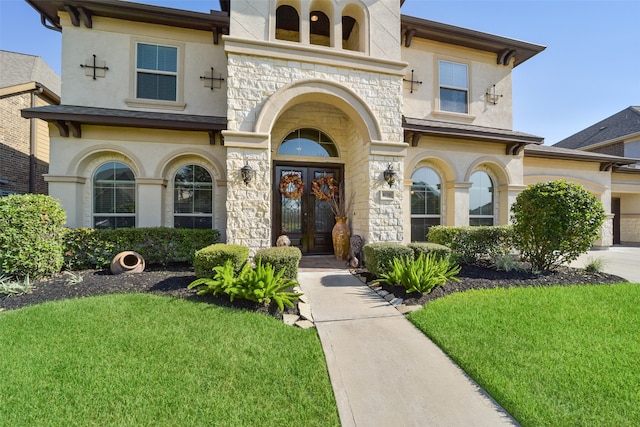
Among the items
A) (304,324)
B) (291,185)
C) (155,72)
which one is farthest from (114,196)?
(304,324)

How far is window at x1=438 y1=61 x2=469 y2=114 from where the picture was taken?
8617 mm

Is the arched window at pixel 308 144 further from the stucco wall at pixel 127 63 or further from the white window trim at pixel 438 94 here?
the white window trim at pixel 438 94

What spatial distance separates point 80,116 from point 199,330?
21.2 ft

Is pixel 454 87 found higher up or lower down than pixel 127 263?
higher up

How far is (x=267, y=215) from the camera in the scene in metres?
5.82

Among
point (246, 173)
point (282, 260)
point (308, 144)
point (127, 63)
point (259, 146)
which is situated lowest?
point (282, 260)

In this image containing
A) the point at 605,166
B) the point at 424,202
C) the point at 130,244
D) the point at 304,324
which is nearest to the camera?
the point at 304,324

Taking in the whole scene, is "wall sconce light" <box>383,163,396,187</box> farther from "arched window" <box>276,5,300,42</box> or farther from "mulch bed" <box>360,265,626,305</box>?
"arched window" <box>276,5,300,42</box>

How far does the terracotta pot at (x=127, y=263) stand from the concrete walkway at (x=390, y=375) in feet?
13.6

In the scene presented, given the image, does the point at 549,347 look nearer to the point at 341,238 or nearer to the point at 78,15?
the point at 341,238

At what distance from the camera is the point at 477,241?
22.0 feet

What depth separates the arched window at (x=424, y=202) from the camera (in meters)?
8.30

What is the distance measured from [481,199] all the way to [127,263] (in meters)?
10.4

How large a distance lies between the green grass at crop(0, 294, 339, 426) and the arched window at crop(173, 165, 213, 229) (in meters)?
3.90
